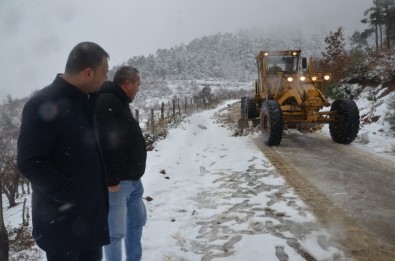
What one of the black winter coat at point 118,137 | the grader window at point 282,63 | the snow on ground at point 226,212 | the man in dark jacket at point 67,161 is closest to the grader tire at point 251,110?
the grader window at point 282,63

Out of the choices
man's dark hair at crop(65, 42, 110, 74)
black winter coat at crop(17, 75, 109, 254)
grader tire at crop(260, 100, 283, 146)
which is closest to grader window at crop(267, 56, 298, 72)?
grader tire at crop(260, 100, 283, 146)

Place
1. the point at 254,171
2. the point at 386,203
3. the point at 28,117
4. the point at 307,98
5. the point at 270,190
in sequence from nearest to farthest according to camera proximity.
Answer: the point at 28,117, the point at 386,203, the point at 270,190, the point at 254,171, the point at 307,98

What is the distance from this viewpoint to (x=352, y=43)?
61250 millimetres

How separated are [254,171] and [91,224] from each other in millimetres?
5274

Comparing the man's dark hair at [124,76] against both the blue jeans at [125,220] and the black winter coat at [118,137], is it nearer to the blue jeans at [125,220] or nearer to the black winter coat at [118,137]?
the black winter coat at [118,137]

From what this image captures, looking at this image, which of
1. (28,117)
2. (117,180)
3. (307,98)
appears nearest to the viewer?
(28,117)

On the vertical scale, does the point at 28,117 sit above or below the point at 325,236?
above

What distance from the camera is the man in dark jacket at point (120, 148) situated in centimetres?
285

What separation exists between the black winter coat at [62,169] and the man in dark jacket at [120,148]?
62 cm

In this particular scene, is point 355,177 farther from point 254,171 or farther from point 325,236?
point 325,236

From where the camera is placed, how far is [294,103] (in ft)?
33.7

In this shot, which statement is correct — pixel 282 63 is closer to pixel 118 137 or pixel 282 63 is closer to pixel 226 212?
pixel 226 212

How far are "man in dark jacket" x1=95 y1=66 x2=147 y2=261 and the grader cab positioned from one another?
6475mm

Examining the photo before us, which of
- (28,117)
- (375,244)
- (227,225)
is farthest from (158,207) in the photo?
(28,117)
